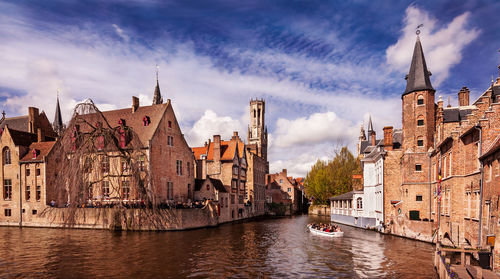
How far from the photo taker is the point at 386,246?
2667 centimetres

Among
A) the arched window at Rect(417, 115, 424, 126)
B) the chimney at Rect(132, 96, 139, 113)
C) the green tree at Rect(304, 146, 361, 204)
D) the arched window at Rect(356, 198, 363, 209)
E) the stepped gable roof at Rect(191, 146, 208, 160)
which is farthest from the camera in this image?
the green tree at Rect(304, 146, 361, 204)

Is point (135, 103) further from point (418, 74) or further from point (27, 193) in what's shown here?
point (418, 74)

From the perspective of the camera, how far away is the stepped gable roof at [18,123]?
49.7 meters

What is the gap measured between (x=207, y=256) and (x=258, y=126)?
106 m

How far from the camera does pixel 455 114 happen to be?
1164 inches

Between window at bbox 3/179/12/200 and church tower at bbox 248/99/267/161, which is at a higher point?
church tower at bbox 248/99/267/161

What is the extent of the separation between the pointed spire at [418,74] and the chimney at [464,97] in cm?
388

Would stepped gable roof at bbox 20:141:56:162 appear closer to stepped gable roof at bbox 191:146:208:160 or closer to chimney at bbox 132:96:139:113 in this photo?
chimney at bbox 132:96:139:113

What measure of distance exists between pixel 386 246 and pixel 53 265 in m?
25.0

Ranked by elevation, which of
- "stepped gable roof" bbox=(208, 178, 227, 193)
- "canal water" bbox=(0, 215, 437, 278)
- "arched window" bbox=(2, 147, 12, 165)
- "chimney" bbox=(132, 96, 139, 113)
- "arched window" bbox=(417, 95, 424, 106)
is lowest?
"canal water" bbox=(0, 215, 437, 278)

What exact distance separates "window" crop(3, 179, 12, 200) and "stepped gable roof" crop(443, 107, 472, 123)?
51904 millimetres

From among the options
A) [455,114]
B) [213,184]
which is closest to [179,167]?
[213,184]

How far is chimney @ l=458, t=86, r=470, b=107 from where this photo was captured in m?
33.6

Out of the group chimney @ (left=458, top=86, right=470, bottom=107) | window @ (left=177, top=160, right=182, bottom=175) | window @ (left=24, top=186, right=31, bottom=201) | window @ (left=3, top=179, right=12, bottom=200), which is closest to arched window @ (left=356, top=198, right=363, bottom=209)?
chimney @ (left=458, top=86, right=470, bottom=107)
